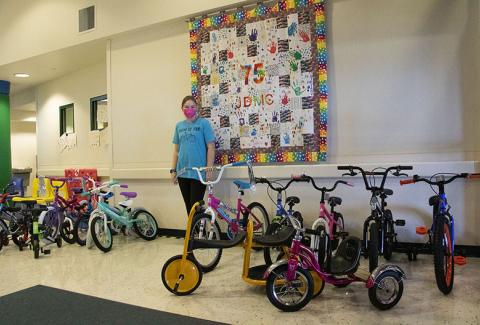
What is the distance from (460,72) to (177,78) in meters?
3.08

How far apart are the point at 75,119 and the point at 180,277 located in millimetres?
5368

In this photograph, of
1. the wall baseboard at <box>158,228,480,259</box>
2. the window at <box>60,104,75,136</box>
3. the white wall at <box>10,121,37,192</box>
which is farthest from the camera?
the white wall at <box>10,121,37,192</box>

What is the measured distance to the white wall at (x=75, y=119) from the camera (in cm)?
671

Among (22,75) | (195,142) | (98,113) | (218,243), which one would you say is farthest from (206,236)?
(22,75)

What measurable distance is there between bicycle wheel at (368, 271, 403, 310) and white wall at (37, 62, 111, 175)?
482 centimetres

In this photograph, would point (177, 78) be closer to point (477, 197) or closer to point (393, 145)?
point (393, 145)

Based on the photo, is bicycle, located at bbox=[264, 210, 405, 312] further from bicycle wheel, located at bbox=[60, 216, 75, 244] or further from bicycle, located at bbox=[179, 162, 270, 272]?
bicycle wheel, located at bbox=[60, 216, 75, 244]

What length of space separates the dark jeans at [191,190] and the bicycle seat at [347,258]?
1.81 m

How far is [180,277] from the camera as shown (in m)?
2.76

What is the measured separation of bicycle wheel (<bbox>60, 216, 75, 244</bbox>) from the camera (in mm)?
4613

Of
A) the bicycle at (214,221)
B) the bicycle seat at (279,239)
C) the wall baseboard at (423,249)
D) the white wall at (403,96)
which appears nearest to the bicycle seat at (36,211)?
the bicycle at (214,221)

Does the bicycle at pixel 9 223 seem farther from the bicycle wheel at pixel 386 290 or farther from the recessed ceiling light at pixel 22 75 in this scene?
the bicycle wheel at pixel 386 290

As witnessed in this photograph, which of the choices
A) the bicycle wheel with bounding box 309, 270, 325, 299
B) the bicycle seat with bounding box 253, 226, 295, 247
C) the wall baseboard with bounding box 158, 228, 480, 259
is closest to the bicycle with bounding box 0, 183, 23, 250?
the bicycle seat with bounding box 253, 226, 295, 247

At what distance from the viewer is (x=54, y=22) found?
5.91 metres
